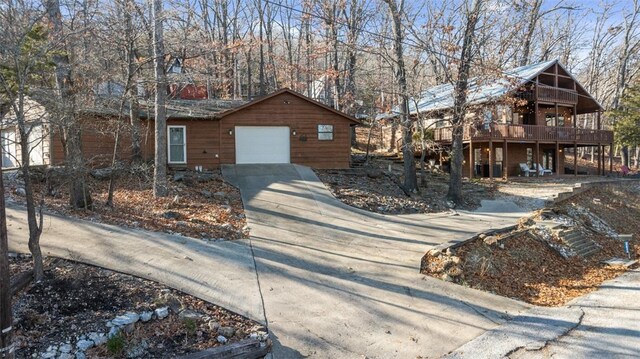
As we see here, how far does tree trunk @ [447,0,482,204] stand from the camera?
1485 centimetres

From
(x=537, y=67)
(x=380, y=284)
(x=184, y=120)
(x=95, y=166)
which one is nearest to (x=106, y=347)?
(x=380, y=284)

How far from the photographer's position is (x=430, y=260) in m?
8.26

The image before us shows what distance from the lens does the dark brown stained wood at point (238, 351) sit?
14.8ft

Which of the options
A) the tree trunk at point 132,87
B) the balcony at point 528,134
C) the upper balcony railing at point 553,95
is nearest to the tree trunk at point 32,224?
the tree trunk at point 132,87

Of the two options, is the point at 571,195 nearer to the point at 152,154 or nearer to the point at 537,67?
the point at 537,67

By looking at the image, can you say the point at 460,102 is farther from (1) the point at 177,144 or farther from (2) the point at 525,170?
(2) the point at 525,170

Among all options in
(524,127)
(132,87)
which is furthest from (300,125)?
(524,127)

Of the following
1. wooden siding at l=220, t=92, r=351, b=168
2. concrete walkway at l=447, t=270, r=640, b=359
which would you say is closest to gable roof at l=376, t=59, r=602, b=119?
wooden siding at l=220, t=92, r=351, b=168

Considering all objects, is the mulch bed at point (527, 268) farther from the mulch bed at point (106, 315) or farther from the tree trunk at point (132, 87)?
the tree trunk at point (132, 87)

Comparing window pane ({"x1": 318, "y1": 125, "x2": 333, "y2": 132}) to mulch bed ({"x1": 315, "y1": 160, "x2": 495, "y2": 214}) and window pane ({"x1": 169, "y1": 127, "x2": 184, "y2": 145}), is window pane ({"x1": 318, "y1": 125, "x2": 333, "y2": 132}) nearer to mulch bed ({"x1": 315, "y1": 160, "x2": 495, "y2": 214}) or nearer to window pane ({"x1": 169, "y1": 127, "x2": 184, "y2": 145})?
mulch bed ({"x1": 315, "y1": 160, "x2": 495, "y2": 214})

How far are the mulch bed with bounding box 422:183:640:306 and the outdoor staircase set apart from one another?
180 millimetres

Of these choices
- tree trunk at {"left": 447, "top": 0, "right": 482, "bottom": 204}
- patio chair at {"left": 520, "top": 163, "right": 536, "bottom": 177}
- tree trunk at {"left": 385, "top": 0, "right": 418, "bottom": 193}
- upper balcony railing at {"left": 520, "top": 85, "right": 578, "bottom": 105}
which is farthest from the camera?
patio chair at {"left": 520, "top": 163, "right": 536, "bottom": 177}

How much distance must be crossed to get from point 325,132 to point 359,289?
12.6 m

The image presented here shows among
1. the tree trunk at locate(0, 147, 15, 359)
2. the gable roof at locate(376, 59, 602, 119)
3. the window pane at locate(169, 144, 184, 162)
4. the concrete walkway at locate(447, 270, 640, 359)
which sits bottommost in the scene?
the concrete walkway at locate(447, 270, 640, 359)
